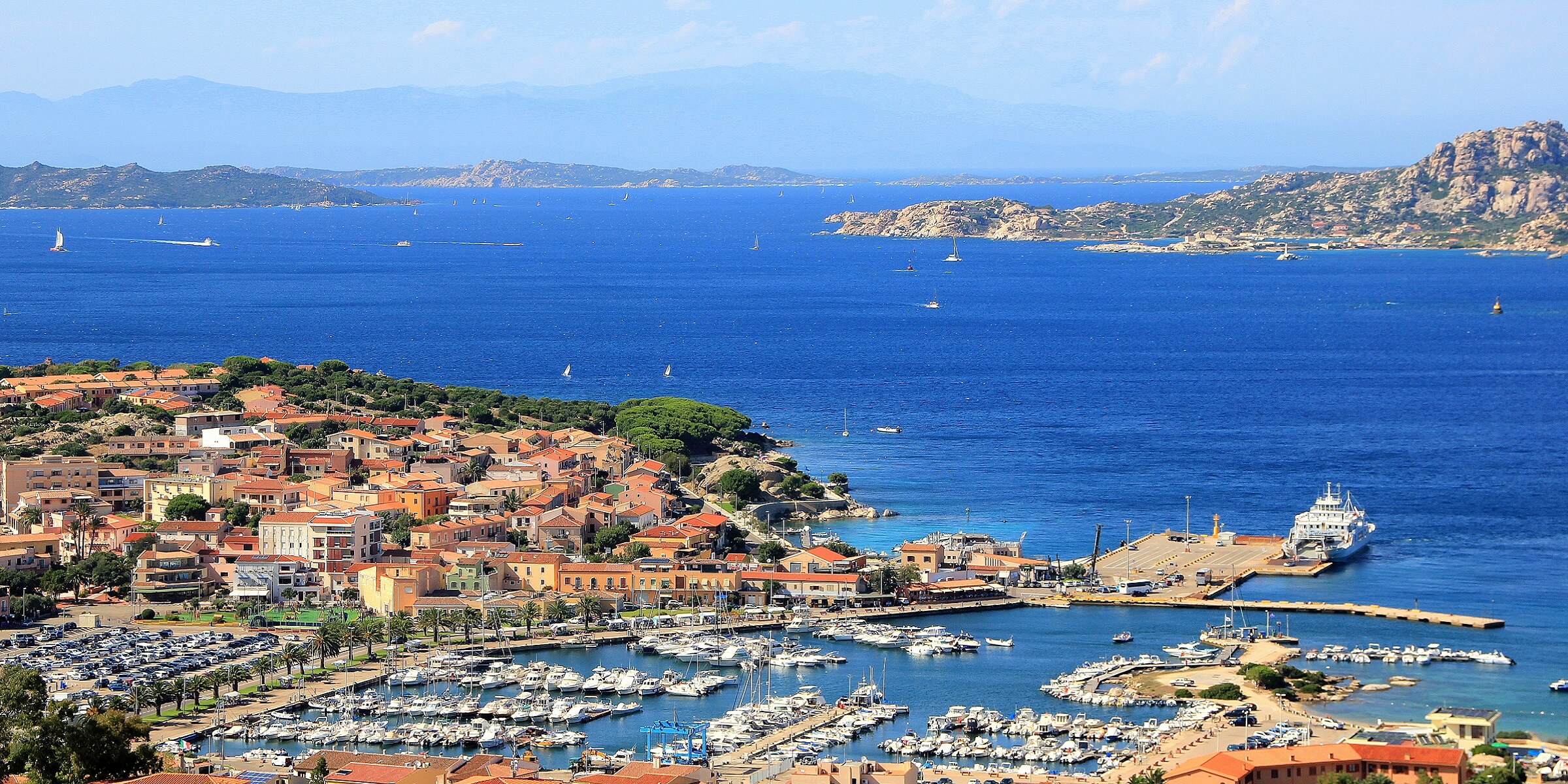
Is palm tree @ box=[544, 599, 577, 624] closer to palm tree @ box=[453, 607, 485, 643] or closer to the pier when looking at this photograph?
palm tree @ box=[453, 607, 485, 643]

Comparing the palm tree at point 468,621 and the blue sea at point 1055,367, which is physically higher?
the blue sea at point 1055,367

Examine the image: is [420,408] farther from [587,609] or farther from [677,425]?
Result: [587,609]

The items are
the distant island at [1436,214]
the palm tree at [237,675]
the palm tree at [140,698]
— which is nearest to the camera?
the palm tree at [140,698]

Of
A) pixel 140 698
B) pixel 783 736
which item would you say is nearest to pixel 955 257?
pixel 783 736

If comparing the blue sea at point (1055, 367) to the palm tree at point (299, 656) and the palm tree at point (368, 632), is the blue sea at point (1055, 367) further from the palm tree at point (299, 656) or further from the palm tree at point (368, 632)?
the palm tree at point (299, 656)

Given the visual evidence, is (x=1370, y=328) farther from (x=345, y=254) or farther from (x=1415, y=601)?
(x=345, y=254)

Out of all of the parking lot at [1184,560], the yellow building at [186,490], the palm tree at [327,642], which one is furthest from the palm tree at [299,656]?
the parking lot at [1184,560]

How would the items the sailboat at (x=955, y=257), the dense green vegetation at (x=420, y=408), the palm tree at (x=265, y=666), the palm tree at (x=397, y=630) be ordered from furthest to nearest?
the sailboat at (x=955, y=257)
the dense green vegetation at (x=420, y=408)
the palm tree at (x=397, y=630)
the palm tree at (x=265, y=666)
